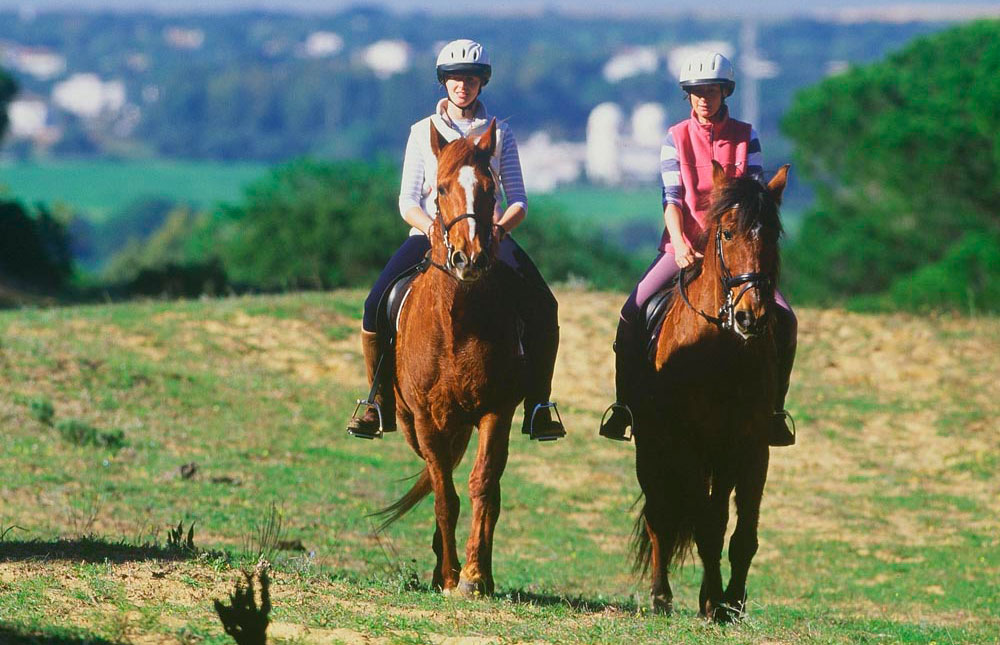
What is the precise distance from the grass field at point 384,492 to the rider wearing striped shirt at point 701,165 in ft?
5.40

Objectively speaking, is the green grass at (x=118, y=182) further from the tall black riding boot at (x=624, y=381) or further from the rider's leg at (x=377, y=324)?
the tall black riding boot at (x=624, y=381)

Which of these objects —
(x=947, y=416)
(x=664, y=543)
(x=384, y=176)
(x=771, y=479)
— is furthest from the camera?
(x=384, y=176)

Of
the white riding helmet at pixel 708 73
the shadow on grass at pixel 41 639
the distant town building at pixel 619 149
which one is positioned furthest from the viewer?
the distant town building at pixel 619 149

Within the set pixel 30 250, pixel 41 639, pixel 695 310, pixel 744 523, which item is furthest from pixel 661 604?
pixel 30 250

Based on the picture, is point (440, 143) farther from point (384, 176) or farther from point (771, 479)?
point (384, 176)

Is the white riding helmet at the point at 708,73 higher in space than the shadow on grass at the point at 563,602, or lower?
higher

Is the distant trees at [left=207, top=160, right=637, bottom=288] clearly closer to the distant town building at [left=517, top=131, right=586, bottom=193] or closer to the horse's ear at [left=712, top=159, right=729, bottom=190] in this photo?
the horse's ear at [left=712, top=159, right=729, bottom=190]

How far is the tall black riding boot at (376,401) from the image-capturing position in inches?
389

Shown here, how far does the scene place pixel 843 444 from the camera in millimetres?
16984

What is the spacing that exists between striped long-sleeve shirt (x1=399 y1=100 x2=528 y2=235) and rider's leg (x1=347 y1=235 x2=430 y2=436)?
50cm

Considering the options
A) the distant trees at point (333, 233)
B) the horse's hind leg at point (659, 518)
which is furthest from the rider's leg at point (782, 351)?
the distant trees at point (333, 233)

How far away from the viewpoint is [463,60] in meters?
9.22

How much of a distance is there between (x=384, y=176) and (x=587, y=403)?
55051 millimetres

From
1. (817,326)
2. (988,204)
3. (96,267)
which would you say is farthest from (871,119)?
(96,267)
